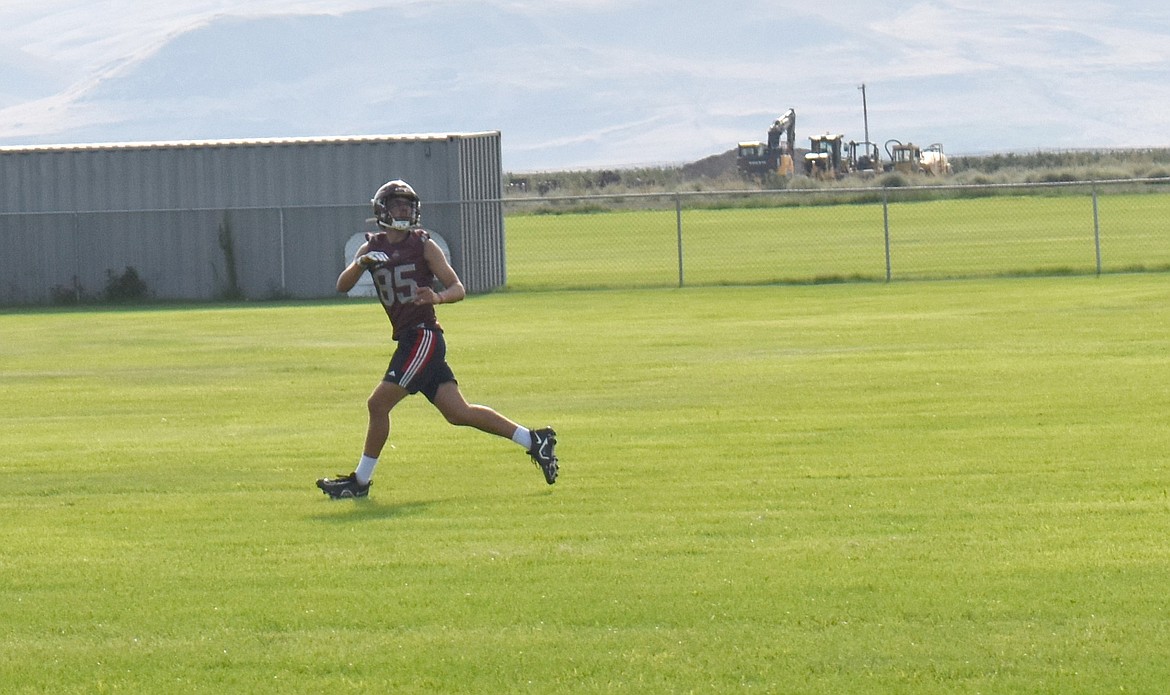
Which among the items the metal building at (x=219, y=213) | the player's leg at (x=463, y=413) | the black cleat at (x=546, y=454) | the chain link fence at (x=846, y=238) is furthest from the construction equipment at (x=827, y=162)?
the black cleat at (x=546, y=454)

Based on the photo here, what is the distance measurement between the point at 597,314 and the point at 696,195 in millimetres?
3956

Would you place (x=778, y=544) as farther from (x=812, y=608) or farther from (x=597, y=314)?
(x=597, y=314)

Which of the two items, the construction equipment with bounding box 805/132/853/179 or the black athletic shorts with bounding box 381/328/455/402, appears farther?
the construction equipment with bounding box 805/132/853/179

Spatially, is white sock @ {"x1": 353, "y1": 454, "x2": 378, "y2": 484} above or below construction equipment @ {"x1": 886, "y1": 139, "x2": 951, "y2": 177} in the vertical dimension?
below

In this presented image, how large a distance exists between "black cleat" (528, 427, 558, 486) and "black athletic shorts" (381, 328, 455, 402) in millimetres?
649

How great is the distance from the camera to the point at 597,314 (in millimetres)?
26047

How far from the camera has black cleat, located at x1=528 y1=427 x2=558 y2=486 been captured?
1092 cm

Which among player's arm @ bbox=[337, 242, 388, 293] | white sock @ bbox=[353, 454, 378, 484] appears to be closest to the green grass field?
white sock @ bbox=[353, 454, 378, 484]

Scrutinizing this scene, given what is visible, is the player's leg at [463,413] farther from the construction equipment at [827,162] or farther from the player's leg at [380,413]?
the construction equipment at [827,162]

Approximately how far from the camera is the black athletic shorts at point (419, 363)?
1084 cm

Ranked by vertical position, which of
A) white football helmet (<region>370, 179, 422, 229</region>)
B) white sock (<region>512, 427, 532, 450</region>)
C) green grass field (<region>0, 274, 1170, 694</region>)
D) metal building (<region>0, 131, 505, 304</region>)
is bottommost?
green grass field (<region>0, 274, 1170, 694</region>)

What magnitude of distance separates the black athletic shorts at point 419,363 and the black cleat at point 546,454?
25.6 inches

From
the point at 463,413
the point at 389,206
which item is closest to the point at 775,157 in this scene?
the point at 463,413

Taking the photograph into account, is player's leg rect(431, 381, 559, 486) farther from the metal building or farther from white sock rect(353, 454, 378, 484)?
the metal building
